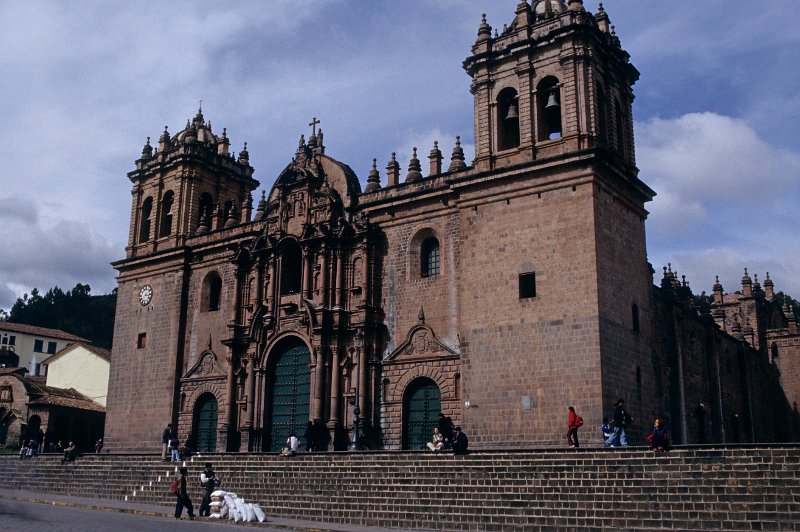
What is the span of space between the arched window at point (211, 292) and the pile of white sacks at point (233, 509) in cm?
1359

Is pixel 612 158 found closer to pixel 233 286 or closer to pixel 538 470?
pixel 538 470

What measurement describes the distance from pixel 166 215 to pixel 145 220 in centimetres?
138

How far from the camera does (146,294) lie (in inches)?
1355

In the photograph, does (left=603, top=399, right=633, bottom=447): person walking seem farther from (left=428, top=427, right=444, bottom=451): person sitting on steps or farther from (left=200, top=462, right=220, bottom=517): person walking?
(left=200, top=462, right=220, bottom=517): person walking

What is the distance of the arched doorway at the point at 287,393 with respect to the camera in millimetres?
28203

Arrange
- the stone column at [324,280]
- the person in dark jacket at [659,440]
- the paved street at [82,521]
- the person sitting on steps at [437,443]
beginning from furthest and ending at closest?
1. the stone column at [324,280]
2. the person sitting on steps at [437,443]
3. the person in dark jacket at [659,440]
4. the paved street at [82,521]

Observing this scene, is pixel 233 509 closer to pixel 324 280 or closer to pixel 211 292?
pixel 324 280

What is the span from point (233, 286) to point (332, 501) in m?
13.5

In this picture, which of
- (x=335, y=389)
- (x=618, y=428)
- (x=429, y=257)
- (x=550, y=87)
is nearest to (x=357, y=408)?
(x=335, y=389)

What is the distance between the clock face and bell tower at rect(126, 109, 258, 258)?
1542 millimetres

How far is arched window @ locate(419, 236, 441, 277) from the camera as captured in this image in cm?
2686

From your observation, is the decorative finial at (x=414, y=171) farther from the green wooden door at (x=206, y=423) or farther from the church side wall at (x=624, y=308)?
the green wooden door at (x=206, y=423)

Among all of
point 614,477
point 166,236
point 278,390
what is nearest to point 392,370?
point 278,390

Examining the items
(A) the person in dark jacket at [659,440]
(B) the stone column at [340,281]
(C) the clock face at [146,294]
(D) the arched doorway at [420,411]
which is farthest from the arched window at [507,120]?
(C) the clock face at [146,294]
